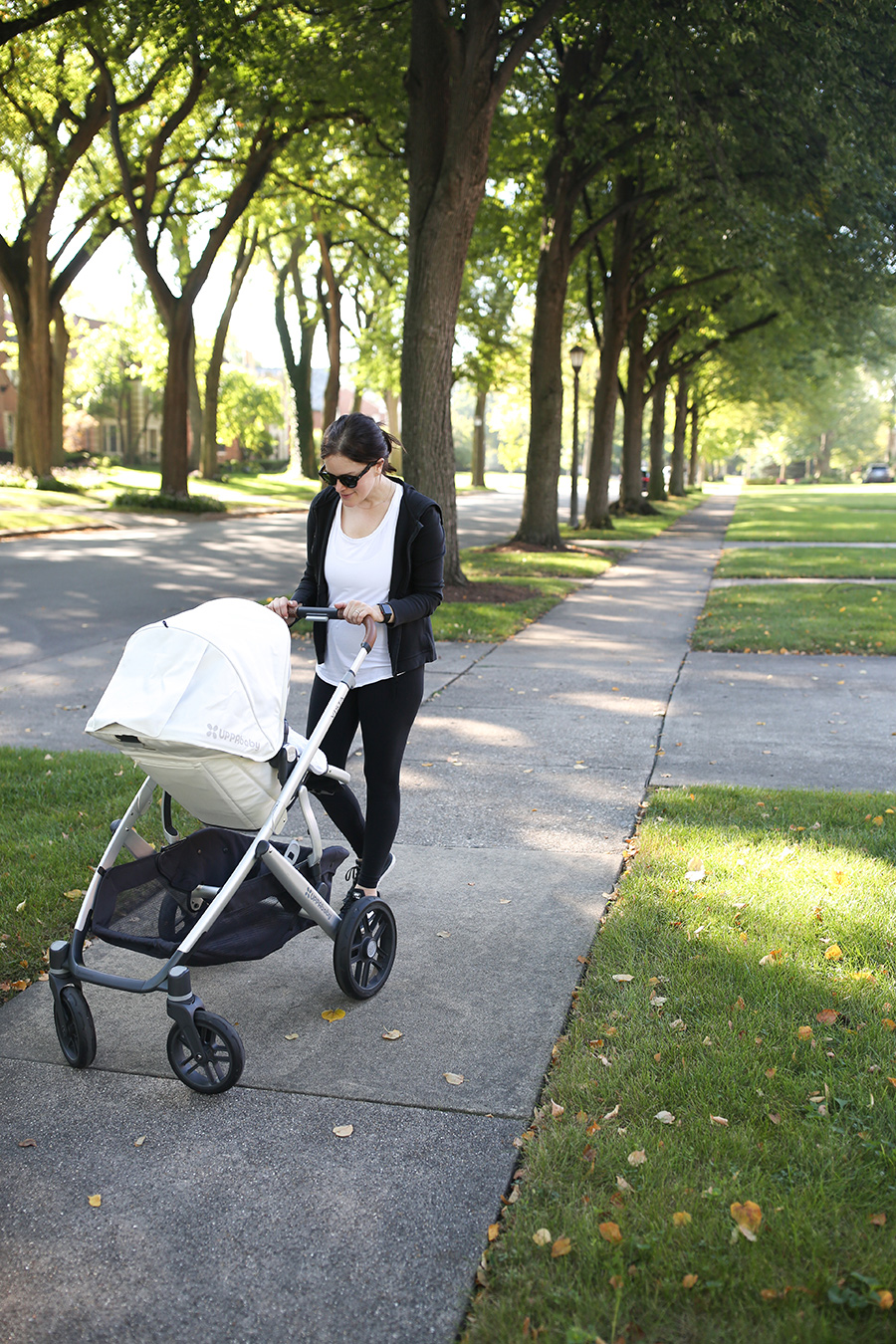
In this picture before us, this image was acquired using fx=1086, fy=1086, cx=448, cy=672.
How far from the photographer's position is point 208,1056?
3.25 meters

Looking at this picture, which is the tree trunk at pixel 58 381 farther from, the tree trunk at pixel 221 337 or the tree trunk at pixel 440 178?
the tree trunk at pixel 440 178

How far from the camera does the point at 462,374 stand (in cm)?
3641

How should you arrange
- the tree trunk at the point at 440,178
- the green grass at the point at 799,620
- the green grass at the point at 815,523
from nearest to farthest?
1. the green grass at the point at 799,620
2. the tree trunk at the point at 440,178
3. the green grass at the point at 815,523

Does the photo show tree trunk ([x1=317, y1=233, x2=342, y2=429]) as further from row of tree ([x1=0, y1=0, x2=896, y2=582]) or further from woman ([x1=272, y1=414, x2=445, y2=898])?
woman ([x1=272, y1=414, x2=445, y2=898])

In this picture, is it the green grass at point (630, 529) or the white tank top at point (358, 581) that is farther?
the green grass at point (630, 529)

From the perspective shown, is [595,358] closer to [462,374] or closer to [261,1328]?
[462,374]

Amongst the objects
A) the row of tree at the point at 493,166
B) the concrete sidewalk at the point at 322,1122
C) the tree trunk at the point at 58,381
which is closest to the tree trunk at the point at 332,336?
the row of tree at the point at 493,166

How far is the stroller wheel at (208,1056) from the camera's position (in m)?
3.19

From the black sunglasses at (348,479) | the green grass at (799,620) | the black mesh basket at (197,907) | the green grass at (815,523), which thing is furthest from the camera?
the green grass at (815,523)

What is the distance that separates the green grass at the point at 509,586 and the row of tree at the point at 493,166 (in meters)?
0.92

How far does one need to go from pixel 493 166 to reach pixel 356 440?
18.9 metres

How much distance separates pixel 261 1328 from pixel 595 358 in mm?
48102

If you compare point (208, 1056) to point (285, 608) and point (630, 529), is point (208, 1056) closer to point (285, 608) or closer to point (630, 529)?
point (285, 608)

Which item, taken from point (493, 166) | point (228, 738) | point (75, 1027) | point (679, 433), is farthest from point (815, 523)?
point (75, 1027)
